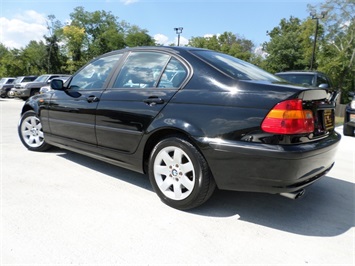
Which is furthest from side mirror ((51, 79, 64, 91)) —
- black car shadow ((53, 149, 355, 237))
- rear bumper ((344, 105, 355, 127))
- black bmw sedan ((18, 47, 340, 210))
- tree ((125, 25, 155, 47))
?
tree ((125, 25, 155, 47))

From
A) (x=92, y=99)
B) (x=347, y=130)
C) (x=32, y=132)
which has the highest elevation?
(x=92, y=99)

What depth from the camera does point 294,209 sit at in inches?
117

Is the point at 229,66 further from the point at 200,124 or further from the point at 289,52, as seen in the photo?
the point at 289,52

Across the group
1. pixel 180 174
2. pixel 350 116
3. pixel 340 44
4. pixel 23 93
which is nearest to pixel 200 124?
pixel 180 174

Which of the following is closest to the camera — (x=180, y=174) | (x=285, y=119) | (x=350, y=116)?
(x=285, y=119)

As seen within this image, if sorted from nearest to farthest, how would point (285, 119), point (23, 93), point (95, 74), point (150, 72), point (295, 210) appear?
point (285, 119) < point (295, 210) < point (150, 72) < point (95, 74) < point (23, 93)

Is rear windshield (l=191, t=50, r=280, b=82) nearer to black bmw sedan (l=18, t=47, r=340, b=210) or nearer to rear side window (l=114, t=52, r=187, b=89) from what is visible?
black bmw sedan (l=18, t=47, r=340, b=210)

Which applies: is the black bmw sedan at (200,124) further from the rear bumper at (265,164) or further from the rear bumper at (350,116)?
the rear bumper at (350,116)

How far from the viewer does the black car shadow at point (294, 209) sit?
8.67 feet

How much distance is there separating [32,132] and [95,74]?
1816 mm

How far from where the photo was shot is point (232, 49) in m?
48.8

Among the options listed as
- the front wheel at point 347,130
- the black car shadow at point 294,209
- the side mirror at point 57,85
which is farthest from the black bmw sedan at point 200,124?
the front wheel at point 347,130

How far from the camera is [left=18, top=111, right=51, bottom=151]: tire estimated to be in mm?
4719

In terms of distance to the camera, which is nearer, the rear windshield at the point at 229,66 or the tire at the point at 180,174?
the tire at the point at 180,174
